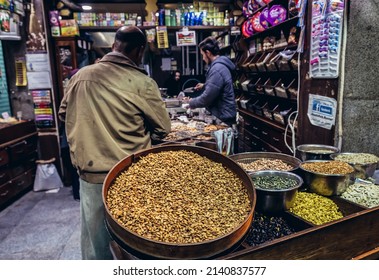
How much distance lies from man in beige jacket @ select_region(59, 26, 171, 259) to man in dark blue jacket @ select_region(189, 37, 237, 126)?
1719 millimetres

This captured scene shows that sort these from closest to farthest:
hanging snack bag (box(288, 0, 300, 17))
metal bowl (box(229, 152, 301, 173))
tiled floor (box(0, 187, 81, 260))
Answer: metal bowl (box(229, 152, 301, 173)) < tiled floor (box(0, 187, 81, 260)) < hanging snack bag (box(288, 0, 300, 17))

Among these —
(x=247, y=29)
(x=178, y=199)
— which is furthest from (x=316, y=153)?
(x=247, y=29)

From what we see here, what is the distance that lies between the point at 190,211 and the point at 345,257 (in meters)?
0.78

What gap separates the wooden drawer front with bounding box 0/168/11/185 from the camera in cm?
372

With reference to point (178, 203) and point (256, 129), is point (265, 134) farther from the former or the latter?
point (178, 203)

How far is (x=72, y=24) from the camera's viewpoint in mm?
4387

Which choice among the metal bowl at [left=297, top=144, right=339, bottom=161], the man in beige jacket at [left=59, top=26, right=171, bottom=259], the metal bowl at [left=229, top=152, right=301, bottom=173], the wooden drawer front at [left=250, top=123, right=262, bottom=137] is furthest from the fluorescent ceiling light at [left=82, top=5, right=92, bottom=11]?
the metal bowl at [left=297, top=144, right=339, bottom=161]

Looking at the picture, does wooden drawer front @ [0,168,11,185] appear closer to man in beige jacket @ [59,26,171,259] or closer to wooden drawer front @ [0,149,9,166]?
wooden drawer front @ [0,149,9,166]

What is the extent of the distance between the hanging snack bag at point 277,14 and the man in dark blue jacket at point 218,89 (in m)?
Result: 1.01

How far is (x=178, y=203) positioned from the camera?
121 cm

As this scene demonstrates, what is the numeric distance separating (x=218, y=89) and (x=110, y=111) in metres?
1.98

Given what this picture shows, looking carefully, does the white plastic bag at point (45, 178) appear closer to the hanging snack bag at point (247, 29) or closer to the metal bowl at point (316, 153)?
the metal bowl at point (316, 153)

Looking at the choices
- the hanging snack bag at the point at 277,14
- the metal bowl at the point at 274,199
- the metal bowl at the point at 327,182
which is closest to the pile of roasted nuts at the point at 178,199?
the metal bowl at the point at 274,199
